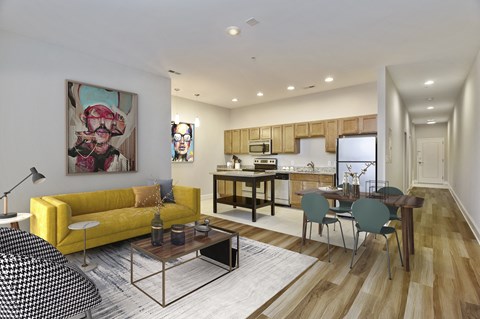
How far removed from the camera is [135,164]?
4.41 m

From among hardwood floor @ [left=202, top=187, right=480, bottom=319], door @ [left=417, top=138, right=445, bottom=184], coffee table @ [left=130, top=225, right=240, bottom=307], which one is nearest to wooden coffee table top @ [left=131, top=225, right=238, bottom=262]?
coffee table @ [left=130, top=225, right=240, bottom=307]

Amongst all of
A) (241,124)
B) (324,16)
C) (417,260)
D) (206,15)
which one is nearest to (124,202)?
(206,15)

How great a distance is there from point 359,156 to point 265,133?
2.82 metres

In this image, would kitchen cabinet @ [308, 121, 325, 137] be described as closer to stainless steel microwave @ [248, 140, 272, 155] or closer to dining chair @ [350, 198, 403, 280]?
stainless steel microwave @ [248, 140, 272, 155]

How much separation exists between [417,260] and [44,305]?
3725 mm

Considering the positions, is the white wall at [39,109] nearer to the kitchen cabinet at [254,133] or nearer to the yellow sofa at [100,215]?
the yellow sofa at [100,215]

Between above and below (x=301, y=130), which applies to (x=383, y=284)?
below

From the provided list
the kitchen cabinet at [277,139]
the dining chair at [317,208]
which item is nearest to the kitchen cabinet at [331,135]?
the kitchen cabinet at [277,139]

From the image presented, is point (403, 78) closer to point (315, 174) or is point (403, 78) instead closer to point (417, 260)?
point (315, 174)

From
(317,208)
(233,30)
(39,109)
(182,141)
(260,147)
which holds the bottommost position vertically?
(317,208)

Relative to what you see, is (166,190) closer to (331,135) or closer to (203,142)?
(203,142)

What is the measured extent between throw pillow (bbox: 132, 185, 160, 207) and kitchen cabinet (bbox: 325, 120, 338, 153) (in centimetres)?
402

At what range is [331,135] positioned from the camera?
5.75 m

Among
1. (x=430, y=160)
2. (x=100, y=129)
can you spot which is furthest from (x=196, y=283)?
(x=430, y=160)
